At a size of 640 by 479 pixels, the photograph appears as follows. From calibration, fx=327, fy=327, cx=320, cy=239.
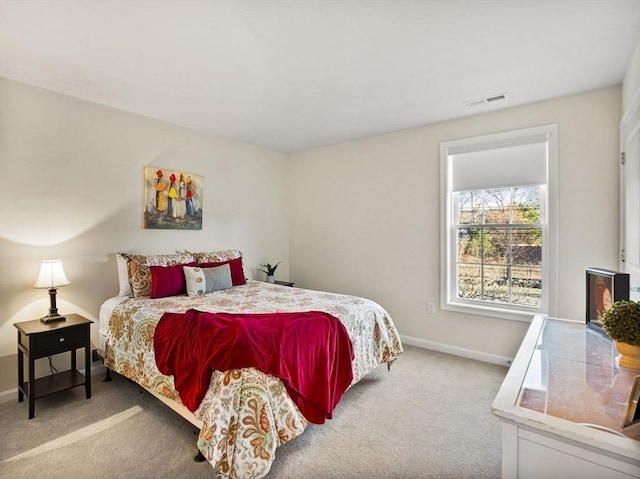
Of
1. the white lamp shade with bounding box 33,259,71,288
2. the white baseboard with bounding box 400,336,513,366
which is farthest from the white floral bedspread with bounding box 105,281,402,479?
the white baseboard with bounding box 400,336,513,366

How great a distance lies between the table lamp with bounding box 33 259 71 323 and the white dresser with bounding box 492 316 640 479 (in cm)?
296

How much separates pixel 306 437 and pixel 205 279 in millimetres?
1730

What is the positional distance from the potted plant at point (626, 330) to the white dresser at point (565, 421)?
0.05m

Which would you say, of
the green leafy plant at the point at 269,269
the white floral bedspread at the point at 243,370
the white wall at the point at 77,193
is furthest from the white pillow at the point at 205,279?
the green leafy plant at the point at 269,269

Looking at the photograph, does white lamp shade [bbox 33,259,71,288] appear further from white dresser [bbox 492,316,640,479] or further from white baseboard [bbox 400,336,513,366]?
white baseboard [bbox 400,336,513,366]

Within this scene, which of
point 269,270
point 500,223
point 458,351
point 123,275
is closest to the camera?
point 123,275

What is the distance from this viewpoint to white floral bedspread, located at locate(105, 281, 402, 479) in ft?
5.29

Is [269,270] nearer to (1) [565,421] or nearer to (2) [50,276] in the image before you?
(2) [50,276]

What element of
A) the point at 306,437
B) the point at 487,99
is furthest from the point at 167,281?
the point at 487,99

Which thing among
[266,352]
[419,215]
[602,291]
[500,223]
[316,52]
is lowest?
[266,352]

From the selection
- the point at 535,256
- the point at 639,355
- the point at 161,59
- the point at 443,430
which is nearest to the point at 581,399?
the point at 639,355

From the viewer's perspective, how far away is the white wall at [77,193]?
101 inches

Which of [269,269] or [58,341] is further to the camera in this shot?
[269,269]

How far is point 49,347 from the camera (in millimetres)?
2369
